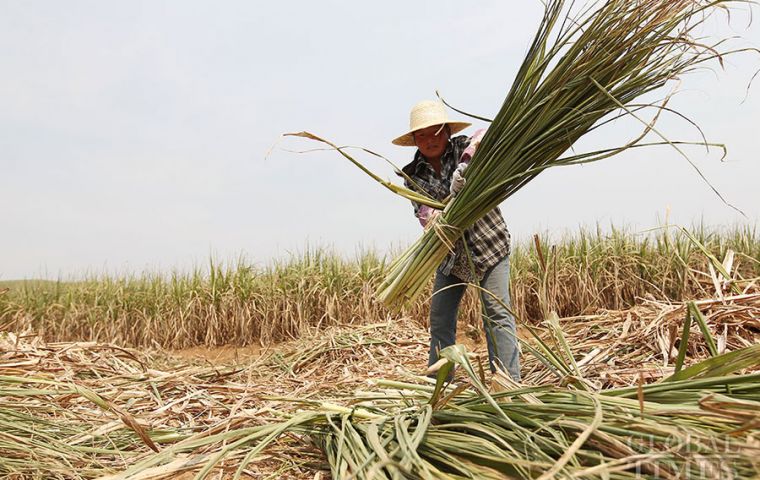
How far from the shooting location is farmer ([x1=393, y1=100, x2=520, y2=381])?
8.98ft

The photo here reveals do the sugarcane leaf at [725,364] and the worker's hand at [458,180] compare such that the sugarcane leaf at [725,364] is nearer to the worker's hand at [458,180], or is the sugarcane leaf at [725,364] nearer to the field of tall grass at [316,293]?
the worker's hand at [458,180]

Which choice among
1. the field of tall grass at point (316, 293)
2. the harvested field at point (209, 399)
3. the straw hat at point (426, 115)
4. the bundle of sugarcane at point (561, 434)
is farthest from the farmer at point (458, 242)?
the field of tall grass at point (316, 293)

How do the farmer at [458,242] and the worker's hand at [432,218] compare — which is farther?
the farmer at [458,242]

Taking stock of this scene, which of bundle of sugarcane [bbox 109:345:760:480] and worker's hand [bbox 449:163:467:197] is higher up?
worker's hand [bbox 449:163:467:197]

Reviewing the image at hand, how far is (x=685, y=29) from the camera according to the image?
2006mm

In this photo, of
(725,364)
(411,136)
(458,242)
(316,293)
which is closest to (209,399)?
(458,242)

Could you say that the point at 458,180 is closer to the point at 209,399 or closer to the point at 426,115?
the point at 426,115

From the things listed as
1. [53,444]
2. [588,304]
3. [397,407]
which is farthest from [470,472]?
[588,304]

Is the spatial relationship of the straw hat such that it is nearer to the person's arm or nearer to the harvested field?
the person's arm

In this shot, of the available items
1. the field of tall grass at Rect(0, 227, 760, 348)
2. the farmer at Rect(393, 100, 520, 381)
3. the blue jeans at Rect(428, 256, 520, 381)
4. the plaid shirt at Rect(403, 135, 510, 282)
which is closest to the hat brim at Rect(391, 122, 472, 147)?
the farmer at Rect(393, 100, 520, 381)

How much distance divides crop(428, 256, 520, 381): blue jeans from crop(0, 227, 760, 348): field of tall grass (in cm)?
309

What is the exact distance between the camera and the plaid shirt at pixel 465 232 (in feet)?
9.21

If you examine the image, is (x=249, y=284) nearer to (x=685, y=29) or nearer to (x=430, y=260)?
(x=430, y=260)

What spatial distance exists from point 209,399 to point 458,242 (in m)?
1.39
